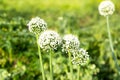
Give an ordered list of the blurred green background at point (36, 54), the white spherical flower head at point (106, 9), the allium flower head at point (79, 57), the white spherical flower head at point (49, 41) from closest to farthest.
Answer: the white spherical flower head at point (49, 41), the allium flower head at point (79, 57), the white spherical flower head at point (106, 9), the blurred green background at point (36, 54)

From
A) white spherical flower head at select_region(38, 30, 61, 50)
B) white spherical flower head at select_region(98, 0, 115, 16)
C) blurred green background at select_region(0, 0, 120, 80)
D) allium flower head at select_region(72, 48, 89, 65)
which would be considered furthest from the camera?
blurred green background at select_region(0, 0, 120, 80)

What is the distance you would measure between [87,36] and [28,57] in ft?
5.15

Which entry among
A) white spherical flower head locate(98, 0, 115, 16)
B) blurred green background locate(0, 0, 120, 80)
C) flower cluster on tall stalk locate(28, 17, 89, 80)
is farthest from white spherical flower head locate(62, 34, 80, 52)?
blurred green background locate(0, 0, 120, 80)

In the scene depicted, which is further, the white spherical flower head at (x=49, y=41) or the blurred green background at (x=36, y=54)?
the blurred green background at (x=36, y=54)

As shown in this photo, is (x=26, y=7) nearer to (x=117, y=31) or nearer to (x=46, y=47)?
(x=117, y=31)

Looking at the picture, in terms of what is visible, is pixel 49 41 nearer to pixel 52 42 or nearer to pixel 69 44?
pixel 52 42

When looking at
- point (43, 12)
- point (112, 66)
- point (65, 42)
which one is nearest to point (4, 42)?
point (112, 66)

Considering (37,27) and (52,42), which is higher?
(37,27)

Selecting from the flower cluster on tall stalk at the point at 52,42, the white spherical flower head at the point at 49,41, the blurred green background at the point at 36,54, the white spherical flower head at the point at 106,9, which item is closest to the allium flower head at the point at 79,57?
the flower cluster on tall stalk at the point at 52,42

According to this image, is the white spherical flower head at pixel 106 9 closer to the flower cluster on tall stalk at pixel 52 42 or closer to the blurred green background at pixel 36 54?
the blurred green background at pixel 36 54

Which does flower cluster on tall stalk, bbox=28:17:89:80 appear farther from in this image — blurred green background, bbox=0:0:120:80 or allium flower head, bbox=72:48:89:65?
blurred green background, bbox=0:0:120:80

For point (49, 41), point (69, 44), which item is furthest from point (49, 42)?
point (69, 44)

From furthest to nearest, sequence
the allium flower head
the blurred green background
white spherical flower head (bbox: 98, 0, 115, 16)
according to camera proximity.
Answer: the blurred green background, white spherical flower head (bbox: 98, 0, 115, 16), the allium flower head

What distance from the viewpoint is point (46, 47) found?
8.77 feet
